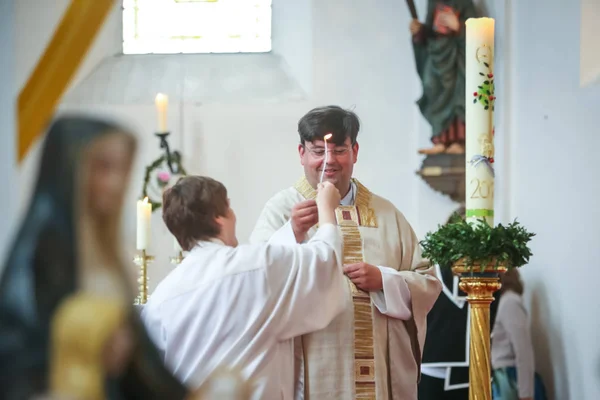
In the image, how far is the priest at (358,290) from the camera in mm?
4320

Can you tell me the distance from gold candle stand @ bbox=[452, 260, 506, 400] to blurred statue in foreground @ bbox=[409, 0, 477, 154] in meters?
4.77

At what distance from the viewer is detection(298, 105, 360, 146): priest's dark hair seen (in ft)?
14.7

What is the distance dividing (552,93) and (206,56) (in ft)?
10.4

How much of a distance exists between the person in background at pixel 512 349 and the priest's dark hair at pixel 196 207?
14.6 feet

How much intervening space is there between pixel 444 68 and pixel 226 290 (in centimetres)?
535

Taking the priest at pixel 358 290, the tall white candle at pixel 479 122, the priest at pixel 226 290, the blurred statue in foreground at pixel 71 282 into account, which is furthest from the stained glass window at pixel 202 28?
the blurred statue in foreground at pixel 71 282

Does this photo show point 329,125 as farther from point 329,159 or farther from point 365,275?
point 365,275

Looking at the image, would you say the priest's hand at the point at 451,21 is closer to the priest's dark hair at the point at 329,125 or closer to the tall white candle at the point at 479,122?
the priest's dark hair at the point at 329,125

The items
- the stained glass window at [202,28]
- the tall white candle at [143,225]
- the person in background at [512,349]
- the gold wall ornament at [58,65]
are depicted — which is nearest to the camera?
the gold wall ornament at [58,65]

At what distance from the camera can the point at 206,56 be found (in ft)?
31.6

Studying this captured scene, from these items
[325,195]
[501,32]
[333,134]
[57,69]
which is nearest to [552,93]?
[501,32]

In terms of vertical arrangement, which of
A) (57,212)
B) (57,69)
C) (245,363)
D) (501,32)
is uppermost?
(501,32)

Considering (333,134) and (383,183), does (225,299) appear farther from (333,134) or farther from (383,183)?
(383,183)

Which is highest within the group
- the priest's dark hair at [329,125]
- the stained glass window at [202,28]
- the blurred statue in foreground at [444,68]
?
the stained glass window at [202,28]
